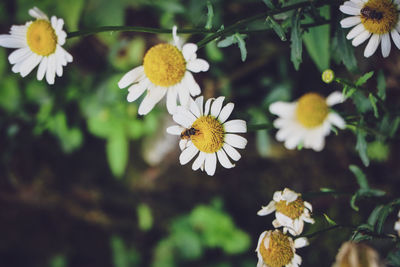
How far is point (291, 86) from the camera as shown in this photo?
6.46 feet

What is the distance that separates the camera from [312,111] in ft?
2.72

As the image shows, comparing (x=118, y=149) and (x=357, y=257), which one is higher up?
(x=118, y=149)

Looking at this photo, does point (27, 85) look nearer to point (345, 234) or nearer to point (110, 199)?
point (110, 199)

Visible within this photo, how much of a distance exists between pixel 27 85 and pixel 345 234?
95.7 inches

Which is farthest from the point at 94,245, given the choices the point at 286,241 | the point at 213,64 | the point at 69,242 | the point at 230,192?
the point at 286,241

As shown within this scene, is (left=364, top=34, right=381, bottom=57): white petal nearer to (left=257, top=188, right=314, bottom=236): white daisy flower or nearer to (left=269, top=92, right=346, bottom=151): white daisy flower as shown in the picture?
(left=269, top=92, right=346, bottom=151): white daisy flower

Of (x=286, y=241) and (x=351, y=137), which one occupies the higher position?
(x=351, y=137)

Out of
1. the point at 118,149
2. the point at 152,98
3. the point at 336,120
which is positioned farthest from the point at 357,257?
the point at 118,149

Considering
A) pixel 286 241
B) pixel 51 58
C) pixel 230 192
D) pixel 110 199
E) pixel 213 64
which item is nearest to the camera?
pixel 286 241

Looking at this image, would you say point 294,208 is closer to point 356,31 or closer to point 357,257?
point 357,257

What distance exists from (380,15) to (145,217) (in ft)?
7.64

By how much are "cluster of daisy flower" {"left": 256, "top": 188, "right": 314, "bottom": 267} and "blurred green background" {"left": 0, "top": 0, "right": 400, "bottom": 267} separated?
653 mm

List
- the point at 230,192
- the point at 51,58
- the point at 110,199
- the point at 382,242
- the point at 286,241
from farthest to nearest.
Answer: the point at 110,199 < the point at 230,192 < the point at 382,242 < the point at 51,58 < the point at 286,241

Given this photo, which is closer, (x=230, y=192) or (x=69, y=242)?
(x=230, y=192)
